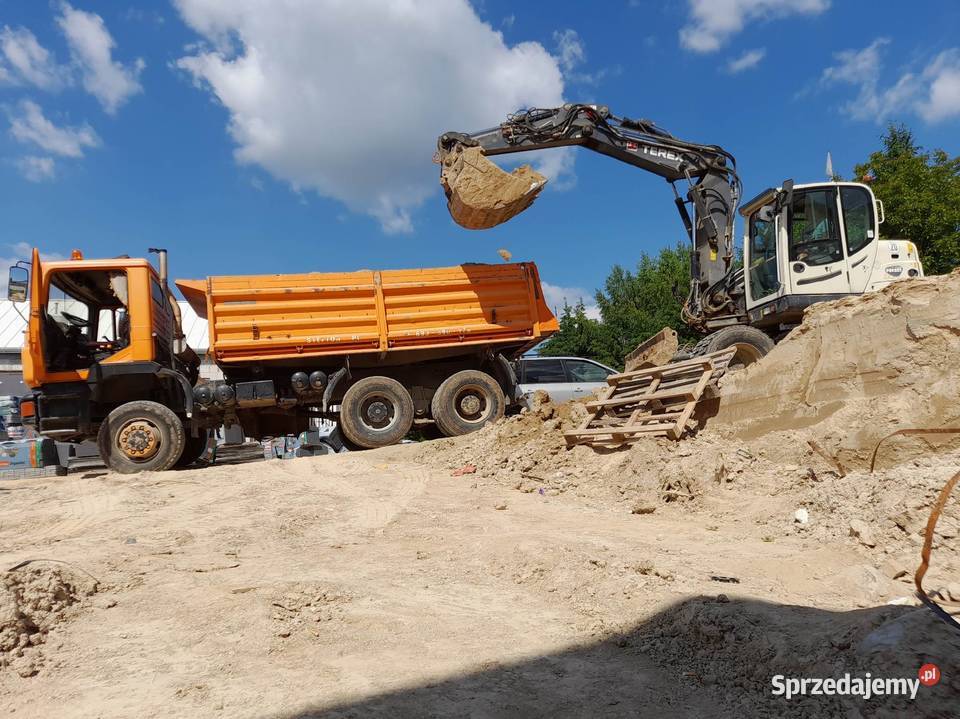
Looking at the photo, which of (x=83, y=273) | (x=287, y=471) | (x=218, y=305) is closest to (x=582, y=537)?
(x=287, y=471)

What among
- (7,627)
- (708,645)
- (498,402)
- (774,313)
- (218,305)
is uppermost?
(218,305)

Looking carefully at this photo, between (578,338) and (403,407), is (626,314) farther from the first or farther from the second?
(403,407)

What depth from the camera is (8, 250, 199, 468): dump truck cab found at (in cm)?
816

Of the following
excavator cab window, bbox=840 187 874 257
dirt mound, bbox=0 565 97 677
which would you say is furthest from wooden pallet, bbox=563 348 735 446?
dirt mound, bbox=0 565 97 677

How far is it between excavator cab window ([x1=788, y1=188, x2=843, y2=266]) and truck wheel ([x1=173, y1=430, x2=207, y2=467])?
9.99 m

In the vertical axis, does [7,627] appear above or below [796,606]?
above

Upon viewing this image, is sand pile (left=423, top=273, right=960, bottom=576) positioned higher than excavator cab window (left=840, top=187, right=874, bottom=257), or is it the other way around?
excavator cab window (left=840, top=187, right=874, bottom=257)

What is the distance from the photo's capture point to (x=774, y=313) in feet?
29.8

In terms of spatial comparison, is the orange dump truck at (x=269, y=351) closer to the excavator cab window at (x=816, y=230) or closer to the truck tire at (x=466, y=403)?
the truck tire at (x=466, y=403)

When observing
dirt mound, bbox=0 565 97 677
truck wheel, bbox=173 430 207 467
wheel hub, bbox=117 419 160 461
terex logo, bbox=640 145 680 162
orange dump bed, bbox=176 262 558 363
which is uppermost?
terex logo, bbox=640 145 680 162

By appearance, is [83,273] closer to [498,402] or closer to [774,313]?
[498,402]

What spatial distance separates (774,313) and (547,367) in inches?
180

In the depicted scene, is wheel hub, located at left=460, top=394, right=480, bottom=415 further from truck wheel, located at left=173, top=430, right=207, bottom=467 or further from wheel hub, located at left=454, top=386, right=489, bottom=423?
truck wheel, located at left=173, top=430, right=207, bottom=467

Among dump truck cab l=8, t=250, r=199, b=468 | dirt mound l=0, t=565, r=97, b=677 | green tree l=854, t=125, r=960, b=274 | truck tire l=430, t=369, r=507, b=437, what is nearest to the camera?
dirt mound l=0, t=565, r=97, b=677
